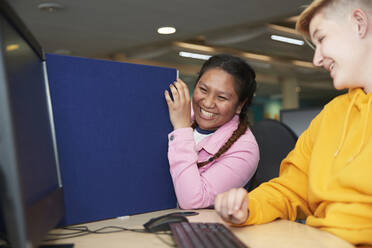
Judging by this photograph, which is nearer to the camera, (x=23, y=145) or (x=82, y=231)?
(x=23, y=145)

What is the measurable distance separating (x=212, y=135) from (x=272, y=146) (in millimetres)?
419

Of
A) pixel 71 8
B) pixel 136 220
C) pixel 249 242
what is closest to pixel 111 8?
pixel 71 8

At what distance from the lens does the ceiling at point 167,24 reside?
4.12m

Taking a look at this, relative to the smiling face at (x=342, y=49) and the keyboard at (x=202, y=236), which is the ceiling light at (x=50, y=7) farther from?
the keyboard at (x=202, y=236)

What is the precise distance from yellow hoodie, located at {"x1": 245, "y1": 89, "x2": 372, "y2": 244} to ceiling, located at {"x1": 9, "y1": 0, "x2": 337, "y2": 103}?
1.75 meters

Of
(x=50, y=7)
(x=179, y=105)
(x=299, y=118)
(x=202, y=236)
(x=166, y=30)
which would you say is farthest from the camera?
(x=166, y=30)

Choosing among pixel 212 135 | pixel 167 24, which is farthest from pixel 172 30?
pixel 212 135

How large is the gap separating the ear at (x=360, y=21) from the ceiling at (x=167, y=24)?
6.18 ft

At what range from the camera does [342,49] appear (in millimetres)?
871

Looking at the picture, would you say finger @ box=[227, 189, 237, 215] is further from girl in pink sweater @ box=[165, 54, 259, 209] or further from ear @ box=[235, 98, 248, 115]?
A: ear @ box=[235, 98, 248, 115]

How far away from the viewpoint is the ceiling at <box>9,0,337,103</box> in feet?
Answer: 13.5

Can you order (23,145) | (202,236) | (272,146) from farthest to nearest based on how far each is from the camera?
1. (272,146)
2. (202,236)
3. (23,145)

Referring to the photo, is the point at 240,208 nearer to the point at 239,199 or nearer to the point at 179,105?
the point at 239,199

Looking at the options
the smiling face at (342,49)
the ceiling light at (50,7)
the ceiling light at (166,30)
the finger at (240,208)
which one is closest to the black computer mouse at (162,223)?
the finger at (240,208)
